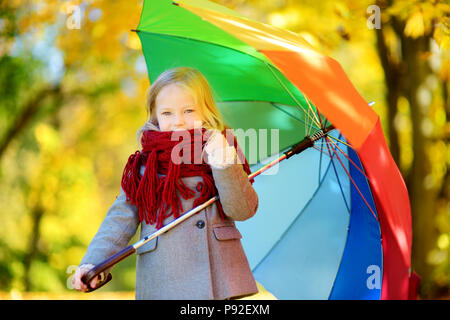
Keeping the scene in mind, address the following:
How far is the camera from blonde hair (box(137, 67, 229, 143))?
98.0 inches

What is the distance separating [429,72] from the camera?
5188 mm

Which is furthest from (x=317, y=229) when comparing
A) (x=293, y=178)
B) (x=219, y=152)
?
(x=219, y=152)

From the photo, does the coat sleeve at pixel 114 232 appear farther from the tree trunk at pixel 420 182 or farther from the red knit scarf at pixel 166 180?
the tree trunk at pixel 420 182

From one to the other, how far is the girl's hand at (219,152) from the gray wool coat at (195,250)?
27 millimetres

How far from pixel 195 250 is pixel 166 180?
34 centimetres

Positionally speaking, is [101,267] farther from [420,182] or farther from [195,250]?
[420,182]

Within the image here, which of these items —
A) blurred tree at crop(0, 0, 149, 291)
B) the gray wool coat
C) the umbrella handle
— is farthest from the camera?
blurred tree at crop(0, 0, 149, 291)

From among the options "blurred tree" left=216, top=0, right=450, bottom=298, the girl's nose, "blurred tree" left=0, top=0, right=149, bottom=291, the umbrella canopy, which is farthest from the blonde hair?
"blurred tree" left=0, top=0, right=149, bottom=291

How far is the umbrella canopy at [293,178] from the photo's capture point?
2.37 m

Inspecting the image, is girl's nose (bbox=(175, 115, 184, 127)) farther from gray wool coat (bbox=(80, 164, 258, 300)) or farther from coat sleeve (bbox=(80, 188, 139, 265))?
coat sleeve (bbox=(80, 188, 139, 265))

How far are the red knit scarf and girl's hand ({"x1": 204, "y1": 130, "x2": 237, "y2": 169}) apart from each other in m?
0.08

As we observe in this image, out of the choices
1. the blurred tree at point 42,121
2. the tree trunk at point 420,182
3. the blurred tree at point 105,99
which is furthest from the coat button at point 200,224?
the tree trunk at point 420,182
